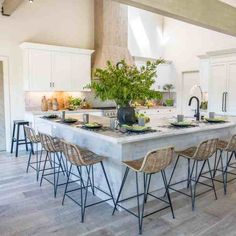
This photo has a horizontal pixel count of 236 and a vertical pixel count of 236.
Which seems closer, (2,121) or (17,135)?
(17,135)

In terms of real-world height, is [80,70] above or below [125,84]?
above

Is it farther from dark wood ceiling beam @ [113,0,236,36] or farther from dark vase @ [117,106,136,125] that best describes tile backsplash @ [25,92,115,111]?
dark wood ceiling beam @ [113,0,236,36]

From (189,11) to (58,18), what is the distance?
12.6ft

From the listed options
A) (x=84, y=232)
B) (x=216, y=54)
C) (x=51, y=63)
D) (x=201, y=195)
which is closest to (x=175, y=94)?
(x=216, y=54)

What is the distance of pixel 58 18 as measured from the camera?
6668 mm

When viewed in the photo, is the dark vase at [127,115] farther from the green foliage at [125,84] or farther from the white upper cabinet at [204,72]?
the white upper cabinet at [204,72]

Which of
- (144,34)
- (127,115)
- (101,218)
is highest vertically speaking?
(144,34)

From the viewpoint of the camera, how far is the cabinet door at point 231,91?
20.7 feet

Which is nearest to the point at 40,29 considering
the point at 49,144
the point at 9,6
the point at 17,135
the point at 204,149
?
the point at 9,6

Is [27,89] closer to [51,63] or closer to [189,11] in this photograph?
[51,63]

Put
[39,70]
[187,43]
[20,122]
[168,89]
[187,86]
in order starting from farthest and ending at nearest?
1. [168,89]
2. [187,86]
3. [187,43]
4. [39,70]
5. [20,122]

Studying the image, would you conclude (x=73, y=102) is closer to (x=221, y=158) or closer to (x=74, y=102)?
(x=74, y=102)

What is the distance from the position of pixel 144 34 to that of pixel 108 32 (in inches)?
84.7

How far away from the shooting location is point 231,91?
6.38 metres
